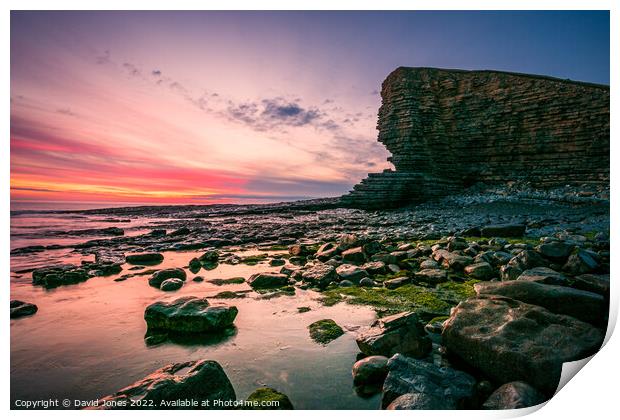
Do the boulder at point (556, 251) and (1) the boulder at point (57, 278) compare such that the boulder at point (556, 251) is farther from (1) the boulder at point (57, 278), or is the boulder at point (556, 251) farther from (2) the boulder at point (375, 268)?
(1) the boulder at point (57, 278)

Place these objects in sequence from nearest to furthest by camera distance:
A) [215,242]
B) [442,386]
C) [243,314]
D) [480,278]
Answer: [442,386] → [243,314] → [480,278] → [215,242]

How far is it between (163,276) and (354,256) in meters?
3.00

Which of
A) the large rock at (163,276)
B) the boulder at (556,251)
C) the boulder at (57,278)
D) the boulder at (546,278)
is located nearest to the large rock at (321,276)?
the large rock at (163,276)

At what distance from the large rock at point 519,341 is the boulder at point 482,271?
6.16ft

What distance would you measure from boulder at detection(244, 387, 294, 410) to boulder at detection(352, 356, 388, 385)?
0.46 meters

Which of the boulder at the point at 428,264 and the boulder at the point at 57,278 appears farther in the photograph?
the boulder at the point at 428,264

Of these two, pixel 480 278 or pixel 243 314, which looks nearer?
pixel 243 314

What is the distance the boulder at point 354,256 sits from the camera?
529cm

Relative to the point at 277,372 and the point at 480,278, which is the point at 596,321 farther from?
the point at 277,372

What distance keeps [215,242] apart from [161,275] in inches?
152

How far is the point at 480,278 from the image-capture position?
420 cm

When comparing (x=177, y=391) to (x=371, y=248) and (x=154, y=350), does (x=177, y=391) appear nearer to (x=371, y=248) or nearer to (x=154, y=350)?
(x=154, y=350)

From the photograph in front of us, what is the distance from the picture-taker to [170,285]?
13.8ft
